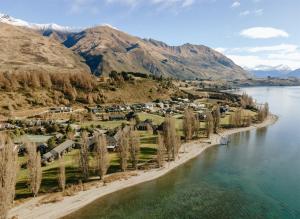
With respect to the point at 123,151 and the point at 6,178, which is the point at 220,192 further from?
the point at 6,178

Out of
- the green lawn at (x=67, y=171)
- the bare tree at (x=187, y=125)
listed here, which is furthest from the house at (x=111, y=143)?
the bare tree at (x=187, y=125)

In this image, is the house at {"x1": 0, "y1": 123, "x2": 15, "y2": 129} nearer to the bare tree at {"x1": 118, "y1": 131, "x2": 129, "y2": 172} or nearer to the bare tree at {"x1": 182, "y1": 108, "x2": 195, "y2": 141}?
the bare tree at {"x1": 118, "y1": 131, "x2": 129, "y2": 172}

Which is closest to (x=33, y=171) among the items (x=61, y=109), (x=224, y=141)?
(x=224, y=141)

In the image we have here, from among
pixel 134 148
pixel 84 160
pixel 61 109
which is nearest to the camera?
pixel 84 160

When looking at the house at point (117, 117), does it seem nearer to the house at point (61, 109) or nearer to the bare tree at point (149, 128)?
the bare tree at point (149, 128)

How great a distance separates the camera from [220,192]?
6519cm

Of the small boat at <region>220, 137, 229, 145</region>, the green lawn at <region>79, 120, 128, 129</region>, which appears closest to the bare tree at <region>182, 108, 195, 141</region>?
the small boat at <region>220, 137, 229, 145</region>

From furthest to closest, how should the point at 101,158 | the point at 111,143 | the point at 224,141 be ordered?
the point at 224,141 → the point at 111,143 → the point at 101,158

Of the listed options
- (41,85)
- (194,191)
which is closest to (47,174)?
(194,191)

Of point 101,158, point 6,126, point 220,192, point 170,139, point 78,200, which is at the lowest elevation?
point 220,192

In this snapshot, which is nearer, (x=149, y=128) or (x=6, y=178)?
(x=6, y=178)

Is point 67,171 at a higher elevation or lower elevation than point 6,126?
lower

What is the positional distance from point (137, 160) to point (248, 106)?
137 metres

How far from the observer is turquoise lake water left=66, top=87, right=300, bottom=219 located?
185 ft
